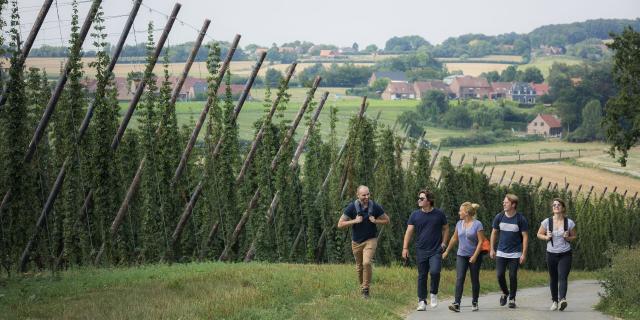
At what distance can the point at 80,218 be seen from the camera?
26.4 metres

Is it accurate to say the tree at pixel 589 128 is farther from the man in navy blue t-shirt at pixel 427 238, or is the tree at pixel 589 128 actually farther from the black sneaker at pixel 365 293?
the black sneaker at pixel 365 293

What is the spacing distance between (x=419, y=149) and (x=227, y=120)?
48.6ft

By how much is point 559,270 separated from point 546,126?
125 meters

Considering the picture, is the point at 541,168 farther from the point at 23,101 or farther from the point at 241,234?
the point at 23,101

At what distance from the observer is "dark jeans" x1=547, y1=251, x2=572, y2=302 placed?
19.2 meters

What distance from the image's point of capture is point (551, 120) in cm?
14512

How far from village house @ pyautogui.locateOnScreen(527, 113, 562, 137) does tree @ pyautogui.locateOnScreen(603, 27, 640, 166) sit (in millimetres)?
94439

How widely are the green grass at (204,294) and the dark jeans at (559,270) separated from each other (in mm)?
2480

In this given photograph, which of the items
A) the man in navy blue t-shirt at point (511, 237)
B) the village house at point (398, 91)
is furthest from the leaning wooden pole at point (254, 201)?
the village house at point (398, 91)

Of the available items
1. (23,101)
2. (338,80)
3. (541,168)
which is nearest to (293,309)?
(23,101)

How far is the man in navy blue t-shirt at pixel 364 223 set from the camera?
18.4 metres

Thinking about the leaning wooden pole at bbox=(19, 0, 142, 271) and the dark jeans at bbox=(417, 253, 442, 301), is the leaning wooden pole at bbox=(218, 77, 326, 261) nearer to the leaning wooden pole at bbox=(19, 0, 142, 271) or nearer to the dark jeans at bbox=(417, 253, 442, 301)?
the leaning wooden pole at bbox=(19, 0, 142, 271)

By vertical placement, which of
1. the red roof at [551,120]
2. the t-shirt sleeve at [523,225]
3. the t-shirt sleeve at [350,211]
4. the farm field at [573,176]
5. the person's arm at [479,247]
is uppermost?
the t-shirt sleeve at [350,211]

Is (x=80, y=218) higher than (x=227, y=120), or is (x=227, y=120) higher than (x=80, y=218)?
(x=227, y=120)
